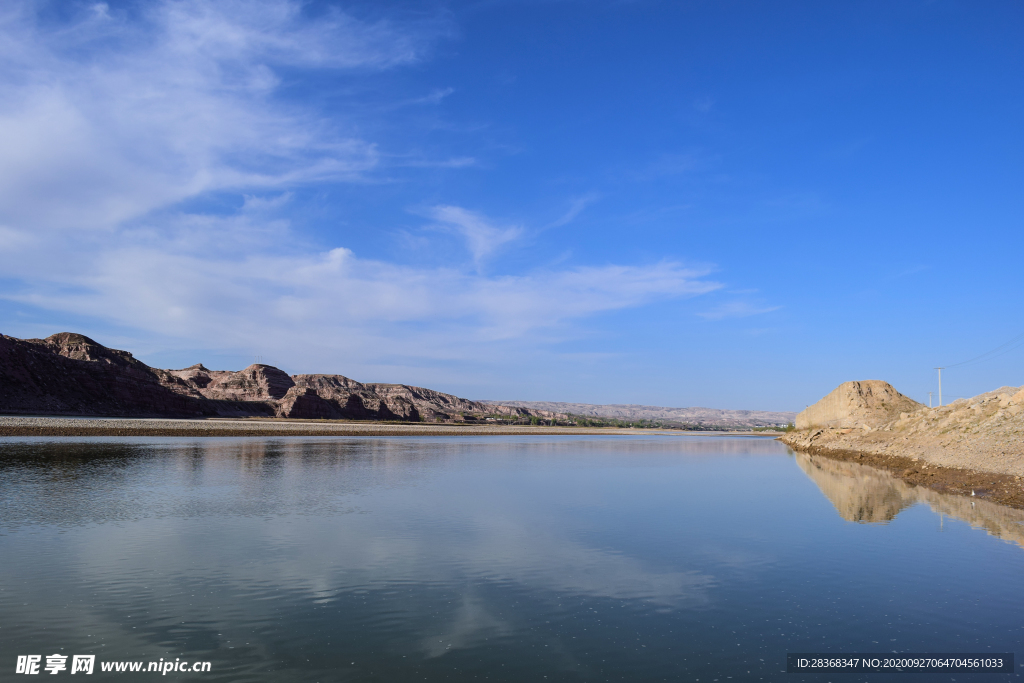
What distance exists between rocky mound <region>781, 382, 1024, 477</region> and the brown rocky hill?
121 metres

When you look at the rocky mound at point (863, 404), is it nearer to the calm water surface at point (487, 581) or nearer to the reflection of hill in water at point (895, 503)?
the reflection of hill in water at point (895, 503)

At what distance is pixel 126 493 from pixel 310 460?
1860 centimetres

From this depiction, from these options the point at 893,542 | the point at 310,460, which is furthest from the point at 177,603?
the point at 310,460

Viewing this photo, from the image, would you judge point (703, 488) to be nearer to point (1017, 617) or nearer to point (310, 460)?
point (1017, 617)

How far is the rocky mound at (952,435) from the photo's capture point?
28.9m

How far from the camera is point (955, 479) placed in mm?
29688

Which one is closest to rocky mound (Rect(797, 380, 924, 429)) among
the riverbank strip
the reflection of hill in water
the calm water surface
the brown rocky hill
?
the riverbank strip

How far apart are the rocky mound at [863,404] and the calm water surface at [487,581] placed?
49381 millimetres

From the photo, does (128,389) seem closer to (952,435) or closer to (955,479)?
(952,435)

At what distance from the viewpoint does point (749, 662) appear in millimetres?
8977

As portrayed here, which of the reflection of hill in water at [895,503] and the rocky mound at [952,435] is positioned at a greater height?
the rocky mound at [952,435]

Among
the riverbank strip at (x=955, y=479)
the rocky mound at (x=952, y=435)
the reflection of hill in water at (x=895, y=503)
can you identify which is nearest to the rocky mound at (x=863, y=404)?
the rocky mound at (x=952, y=435)

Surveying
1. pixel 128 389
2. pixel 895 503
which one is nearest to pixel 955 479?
pixel 895 503

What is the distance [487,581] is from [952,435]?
35.0 meters
